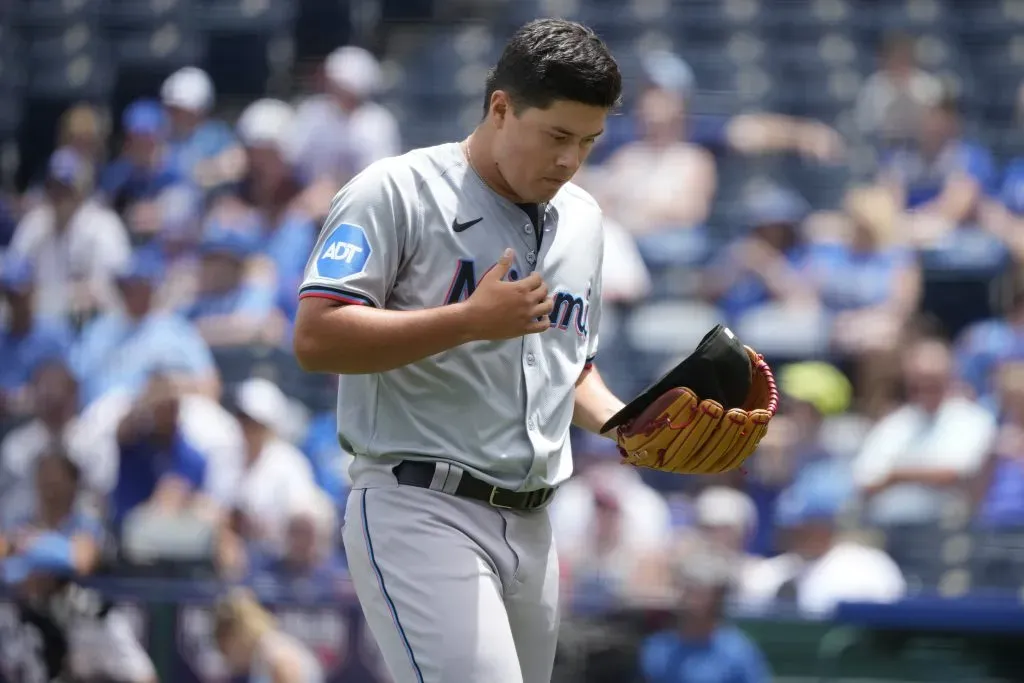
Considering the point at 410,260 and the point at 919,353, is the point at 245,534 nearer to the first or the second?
the point at 919,353

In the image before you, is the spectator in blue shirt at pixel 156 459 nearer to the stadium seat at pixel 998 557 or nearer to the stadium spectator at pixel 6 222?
the stadium spectator at pixel 6 222

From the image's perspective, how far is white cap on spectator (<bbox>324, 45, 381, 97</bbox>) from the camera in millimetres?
8711

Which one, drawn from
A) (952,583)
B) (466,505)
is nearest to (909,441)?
(952,583)

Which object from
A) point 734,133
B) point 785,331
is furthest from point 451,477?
point 734,133

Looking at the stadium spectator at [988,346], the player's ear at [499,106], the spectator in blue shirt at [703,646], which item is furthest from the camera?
→ the stadium spectator at [988,346]

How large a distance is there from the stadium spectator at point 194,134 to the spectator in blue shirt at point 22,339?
3.74ft

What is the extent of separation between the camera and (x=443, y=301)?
107 inches

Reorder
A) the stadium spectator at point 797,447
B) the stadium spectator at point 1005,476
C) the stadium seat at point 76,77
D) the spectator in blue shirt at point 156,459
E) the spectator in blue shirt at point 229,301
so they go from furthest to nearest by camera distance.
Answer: the stadium seat at point 76,77 < the spectator in blue shirt at point 229,301 < the spectator in blue shirt at point 156,459 < the stadium spectator at point 797,447 < the stadium spectator at point 1005,476

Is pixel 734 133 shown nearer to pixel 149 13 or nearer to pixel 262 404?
pixel 262 404

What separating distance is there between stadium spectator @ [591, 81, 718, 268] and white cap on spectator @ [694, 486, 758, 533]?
1791 millimetres

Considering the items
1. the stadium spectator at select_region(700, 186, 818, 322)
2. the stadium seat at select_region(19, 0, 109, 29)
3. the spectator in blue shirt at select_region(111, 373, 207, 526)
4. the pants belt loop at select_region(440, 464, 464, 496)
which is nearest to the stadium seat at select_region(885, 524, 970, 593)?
the stadium spectator at select_region(700, 186, 818, 322)

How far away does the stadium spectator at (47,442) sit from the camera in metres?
7.18

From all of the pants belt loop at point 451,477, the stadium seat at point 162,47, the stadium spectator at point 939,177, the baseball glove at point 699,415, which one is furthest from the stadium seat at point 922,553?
the stadium seat at point 162,47

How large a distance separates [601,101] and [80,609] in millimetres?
4099
